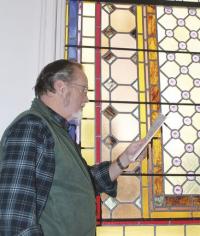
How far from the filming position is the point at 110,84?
2.34m

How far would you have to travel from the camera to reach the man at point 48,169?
1084 mm

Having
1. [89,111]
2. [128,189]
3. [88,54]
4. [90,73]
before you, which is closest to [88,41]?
[88,54]

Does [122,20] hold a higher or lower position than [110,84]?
higher

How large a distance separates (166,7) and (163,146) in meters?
0.89

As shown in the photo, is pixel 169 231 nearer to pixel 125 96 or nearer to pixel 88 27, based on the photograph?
pixel 125 96

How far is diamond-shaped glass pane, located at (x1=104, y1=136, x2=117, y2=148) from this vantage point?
7.30 feet

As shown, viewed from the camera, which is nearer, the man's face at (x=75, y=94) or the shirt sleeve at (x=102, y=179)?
the man's face at (x=75, y=94)

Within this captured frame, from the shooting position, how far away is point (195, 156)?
2291 millimetres

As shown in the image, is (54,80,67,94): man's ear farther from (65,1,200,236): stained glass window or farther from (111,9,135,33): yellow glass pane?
(111,9,135,33): yellow glass pane

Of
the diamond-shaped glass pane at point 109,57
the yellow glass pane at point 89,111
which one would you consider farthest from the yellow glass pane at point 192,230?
the diamond-shaped glass pane at point 109,57

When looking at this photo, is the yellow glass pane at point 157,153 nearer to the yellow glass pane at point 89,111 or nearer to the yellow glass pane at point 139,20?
the yellow glass pane at point 89,111

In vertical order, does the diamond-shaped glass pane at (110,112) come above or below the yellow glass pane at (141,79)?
below

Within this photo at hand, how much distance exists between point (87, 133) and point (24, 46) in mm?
556

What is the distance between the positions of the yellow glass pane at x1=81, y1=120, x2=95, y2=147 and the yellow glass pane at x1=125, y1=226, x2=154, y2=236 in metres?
0.47
